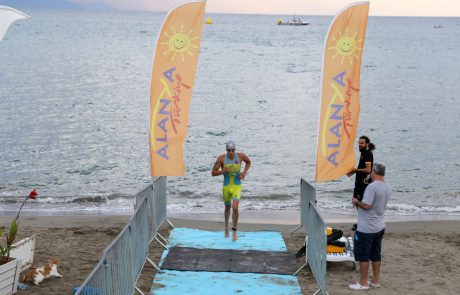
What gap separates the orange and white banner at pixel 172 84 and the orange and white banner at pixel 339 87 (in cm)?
247

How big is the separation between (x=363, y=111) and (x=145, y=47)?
67.9 meters

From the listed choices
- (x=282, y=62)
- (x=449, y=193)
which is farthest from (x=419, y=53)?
(x=449, y=193)

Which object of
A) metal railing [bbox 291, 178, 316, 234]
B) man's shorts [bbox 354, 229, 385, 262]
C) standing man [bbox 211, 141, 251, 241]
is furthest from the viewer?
standing man [bbox 211, 141, 251, 241]

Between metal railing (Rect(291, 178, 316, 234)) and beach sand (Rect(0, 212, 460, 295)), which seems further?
metal railing (Rect(291, 178, 316, 234))

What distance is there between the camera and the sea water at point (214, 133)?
20.8 metres

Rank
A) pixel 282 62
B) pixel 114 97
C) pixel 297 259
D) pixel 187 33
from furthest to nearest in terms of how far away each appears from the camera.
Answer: pixel 282 62
pixel 114 97
pixel 187 33
pixel 297 259

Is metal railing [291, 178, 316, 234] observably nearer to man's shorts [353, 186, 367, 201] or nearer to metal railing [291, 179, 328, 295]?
metal railing [291, 179, 328, 295]

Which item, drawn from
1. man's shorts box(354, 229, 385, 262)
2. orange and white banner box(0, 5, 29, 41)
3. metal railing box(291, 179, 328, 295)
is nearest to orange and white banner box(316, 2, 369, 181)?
metal railing box(291, 179, 328, 295)

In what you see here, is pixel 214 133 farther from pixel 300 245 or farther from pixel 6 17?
pixel 6 17

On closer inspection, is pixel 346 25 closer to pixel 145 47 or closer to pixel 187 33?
pixel 187 33

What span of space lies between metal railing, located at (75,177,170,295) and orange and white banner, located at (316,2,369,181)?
2.98 meters

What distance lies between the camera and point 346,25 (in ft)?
37.2

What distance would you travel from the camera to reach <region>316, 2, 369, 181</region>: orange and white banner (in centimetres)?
1124

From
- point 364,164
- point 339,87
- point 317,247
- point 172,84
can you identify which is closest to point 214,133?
point 172,84
